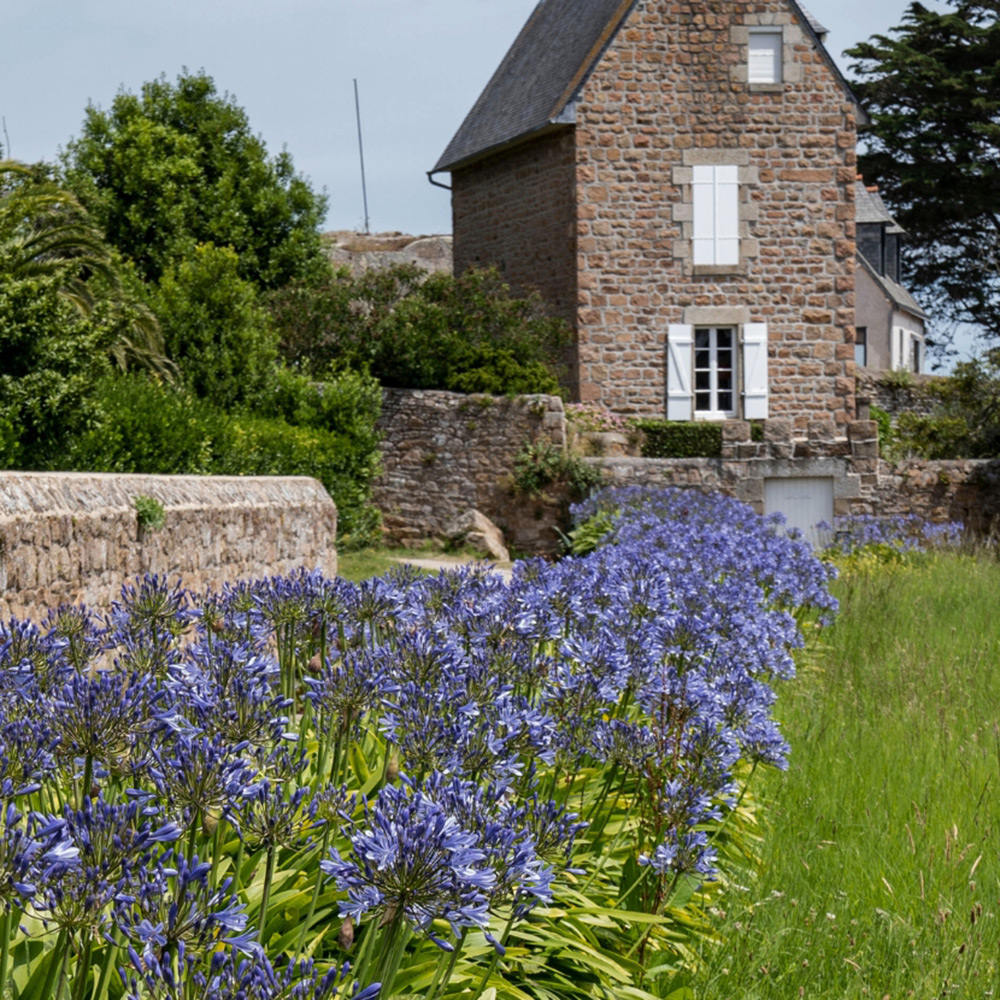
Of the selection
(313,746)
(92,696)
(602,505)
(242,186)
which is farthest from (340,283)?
(92,696)

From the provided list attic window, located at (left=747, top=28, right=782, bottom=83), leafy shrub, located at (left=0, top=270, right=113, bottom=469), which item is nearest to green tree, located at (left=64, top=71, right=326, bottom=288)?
attic window, located at (left=747, top=28, right=782, bottom=83)

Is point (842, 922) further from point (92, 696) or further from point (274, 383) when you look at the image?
point (274, 383)

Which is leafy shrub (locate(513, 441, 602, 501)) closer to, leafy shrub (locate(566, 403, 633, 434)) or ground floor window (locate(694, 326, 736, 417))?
leafy shrub (locate(566, 403, 633, 434))

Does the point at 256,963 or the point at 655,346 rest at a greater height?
the point at 655,346

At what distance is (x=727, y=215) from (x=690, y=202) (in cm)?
71

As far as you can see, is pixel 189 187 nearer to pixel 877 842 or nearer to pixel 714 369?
pixel 714 369

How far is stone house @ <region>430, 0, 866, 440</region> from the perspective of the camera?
2103 cm

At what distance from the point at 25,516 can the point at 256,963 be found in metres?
4.83

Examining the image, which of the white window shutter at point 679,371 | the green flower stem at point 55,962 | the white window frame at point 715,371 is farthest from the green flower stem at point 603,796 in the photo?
the white window frame at point 715,371

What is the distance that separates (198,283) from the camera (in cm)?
1598

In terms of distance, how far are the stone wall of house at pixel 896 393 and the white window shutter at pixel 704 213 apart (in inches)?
279

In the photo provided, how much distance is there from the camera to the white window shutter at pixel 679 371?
21.2 metres

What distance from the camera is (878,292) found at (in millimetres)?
34844

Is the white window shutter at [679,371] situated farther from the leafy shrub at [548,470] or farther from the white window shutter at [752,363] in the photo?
the leafy shrub at [548,470]
